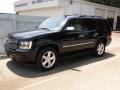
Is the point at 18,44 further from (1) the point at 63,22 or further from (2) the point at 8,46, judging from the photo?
(1) the point at 63,22

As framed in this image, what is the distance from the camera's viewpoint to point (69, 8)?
2419cm

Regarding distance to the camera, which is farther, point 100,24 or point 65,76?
point 100,24

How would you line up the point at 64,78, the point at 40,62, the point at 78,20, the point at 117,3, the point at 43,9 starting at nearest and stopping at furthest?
1. the point at 64,78
2. the point at 40,62
3. the point at 78,20
4. the point at 43,9
5. the point at 117,3

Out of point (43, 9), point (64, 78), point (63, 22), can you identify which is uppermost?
point (43, 9)

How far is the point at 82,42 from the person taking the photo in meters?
7.38

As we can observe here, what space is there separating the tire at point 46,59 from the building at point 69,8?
59.9ft

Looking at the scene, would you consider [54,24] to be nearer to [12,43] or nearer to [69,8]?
[12,43]

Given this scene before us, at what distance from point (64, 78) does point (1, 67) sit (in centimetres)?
234

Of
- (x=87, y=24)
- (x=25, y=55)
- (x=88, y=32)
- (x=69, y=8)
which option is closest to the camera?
(x=25, y=55)

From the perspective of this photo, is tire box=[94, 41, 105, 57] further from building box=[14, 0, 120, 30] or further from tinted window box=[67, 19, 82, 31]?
building box=[14, 0, 120, 30]

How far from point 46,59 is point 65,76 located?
0.87m

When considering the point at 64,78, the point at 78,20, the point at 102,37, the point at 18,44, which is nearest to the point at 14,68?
the point at 18,44

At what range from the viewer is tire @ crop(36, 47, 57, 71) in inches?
235

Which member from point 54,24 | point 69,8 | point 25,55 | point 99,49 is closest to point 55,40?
point 54,24
